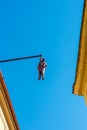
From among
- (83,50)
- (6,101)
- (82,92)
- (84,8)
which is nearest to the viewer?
(6,101)

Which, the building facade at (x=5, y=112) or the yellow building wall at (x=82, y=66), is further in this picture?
the yellow building wall at (x=82, y=66)

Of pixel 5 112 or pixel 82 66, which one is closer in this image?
pixel 5 112

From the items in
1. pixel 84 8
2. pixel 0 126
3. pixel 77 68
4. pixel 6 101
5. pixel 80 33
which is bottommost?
pixel 0 126

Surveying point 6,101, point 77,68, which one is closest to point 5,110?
point 6,101

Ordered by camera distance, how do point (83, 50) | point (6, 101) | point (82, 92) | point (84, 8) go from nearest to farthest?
point (6, 101) → point (84, 8) → point (83, 50) → point (82, 92)

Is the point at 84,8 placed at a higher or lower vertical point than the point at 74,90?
higher

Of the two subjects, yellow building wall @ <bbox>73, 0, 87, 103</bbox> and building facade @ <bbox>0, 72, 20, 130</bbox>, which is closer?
building facade @ <bbox>0, 72, 20, 130</bbox>

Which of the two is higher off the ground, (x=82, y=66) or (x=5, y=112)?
(x=82, y=66)

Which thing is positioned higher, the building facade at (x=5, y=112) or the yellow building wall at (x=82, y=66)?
the yellow building wall at (x=82, y=66)

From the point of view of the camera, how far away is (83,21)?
Answer: 24844mm

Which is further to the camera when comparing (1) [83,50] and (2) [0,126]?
(1) [83,50]

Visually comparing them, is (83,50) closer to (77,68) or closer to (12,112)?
(77,68)

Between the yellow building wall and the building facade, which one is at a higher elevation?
the yellow building wall

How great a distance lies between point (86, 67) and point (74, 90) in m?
2.76
